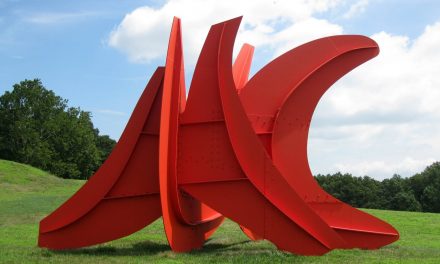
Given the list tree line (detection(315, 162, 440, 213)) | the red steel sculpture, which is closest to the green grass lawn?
the red steel sculpture

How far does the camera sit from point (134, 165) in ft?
40.4

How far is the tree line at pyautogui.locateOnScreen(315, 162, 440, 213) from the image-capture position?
5097 cm

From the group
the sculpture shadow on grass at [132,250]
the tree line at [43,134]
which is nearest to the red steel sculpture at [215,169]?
the sculpture shadow on grass at [132,250]

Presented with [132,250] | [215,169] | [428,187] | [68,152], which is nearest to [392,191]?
[428,187]

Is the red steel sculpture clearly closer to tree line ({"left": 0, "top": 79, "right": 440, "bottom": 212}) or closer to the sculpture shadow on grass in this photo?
the sculpture shadow on grass

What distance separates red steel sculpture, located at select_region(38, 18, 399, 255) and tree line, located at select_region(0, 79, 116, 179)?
46.1 m

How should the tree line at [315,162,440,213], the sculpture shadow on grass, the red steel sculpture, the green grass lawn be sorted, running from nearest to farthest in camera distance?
the green grass lawn < the red steel sculpture < the sculpture shadow on grass < the tree line at [315,162,440,213]

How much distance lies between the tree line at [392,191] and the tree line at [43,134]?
27.9 meters

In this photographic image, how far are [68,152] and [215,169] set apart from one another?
52849mm

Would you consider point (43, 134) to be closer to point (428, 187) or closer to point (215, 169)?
point (428, 187)

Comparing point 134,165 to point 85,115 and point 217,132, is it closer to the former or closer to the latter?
point 217,132

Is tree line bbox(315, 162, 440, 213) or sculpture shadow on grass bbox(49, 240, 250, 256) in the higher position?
tree line bbox(315, 162, 440, 213)

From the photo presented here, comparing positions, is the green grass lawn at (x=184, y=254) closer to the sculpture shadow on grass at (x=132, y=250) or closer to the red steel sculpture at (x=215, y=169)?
the sculpture shadow on grass at (x=132, y=250)

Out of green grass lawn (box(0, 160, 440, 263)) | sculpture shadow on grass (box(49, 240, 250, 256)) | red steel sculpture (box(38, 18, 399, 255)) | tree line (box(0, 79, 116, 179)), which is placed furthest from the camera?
tree line (box(0, 79, 116, 179))
